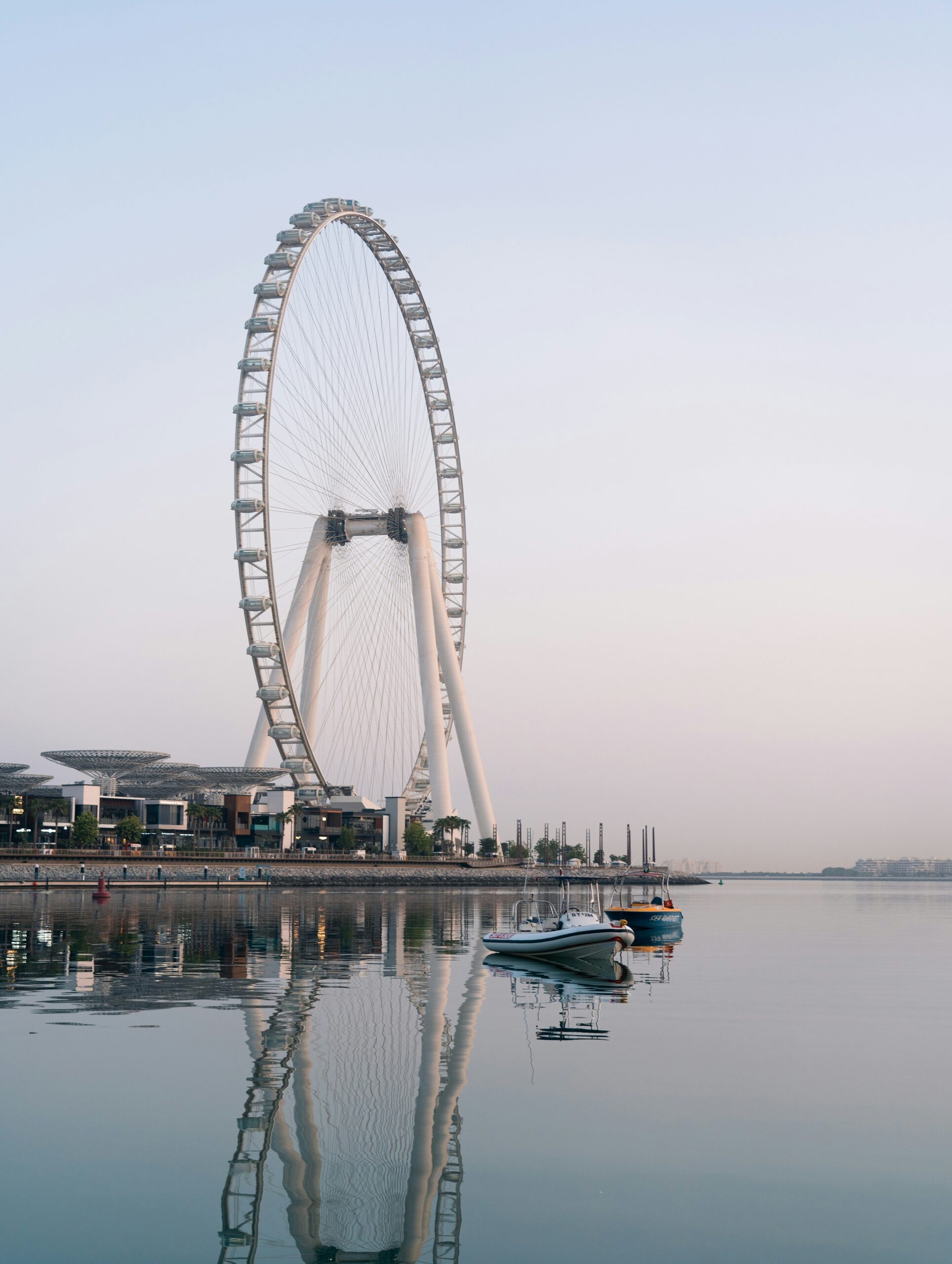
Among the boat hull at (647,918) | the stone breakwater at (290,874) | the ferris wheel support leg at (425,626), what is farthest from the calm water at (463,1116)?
the ferris wheel support leg at (425,626)

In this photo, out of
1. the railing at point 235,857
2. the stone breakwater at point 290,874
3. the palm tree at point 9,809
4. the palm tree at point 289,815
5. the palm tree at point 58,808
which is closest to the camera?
the stone breakwater at point 290,874

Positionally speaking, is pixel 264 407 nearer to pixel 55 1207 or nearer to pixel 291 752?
pixel 291 752

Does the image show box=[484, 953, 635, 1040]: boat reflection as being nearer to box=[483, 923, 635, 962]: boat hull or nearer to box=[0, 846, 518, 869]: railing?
box=[483, 923, 635, 962]: boat hull

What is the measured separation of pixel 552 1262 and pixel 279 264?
120374 mm

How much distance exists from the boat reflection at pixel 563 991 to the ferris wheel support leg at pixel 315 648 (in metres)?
108

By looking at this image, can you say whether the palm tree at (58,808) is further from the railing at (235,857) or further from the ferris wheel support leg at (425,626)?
the ferris wheel support leg at (425,626)

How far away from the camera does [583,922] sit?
2029 inches

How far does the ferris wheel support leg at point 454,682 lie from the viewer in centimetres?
15962

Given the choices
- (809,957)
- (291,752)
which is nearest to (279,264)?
(291,752)

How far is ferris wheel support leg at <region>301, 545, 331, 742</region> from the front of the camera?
6240 inches

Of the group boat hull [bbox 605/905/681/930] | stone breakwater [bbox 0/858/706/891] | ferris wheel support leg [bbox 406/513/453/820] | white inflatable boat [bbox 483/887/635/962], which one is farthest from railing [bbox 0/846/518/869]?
white inflatable boat [bbox 483/887/635/962]

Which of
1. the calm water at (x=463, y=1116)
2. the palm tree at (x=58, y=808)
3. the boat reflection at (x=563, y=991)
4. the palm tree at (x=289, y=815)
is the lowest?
the palm tree at (x=289, y=815)

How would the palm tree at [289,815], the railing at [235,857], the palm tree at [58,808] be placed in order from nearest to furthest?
the railing at [235,857] < the palm tree at [58,808] < the palm tree at [289,815]

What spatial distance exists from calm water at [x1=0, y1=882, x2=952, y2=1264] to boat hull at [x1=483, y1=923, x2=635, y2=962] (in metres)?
2.73
